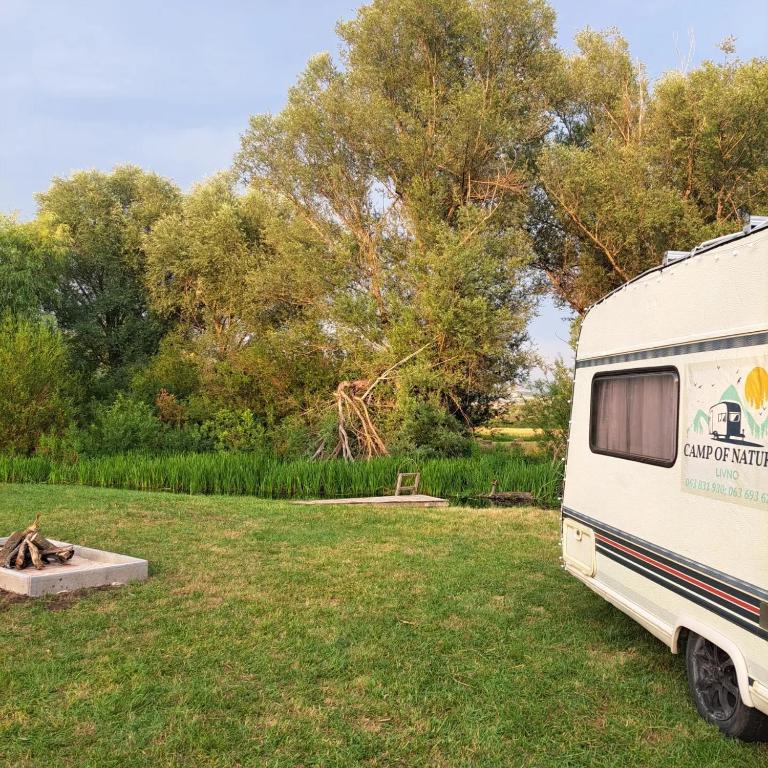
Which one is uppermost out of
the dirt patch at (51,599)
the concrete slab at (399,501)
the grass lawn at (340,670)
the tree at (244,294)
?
the tree at (244,294)

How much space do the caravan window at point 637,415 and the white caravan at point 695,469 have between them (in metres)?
0.01

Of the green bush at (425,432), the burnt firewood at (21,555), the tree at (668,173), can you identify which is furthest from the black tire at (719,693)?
the tree at (668,173)

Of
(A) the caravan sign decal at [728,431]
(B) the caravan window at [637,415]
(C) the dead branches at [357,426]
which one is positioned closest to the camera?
(A) the caravan sign decal at [728,431]

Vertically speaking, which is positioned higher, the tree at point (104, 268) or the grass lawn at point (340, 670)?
the tree at point (104, 268)

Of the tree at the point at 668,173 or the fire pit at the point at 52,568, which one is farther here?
the tree at the point at 668,173

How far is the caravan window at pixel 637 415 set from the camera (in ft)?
15.5

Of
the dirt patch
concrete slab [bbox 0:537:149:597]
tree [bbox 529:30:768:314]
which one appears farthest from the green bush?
the dirt patch

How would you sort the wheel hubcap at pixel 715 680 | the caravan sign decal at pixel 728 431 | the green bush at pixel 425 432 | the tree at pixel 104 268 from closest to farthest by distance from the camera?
1. the caravan sign decal at pixel 728 431
2. the wheel hubcap at pixel 715 680
3. the green bush at pixel 425 432
4. the tree at pixel 104 268

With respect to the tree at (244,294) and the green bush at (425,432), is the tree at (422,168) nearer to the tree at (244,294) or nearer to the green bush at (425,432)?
the tree at (244,294)

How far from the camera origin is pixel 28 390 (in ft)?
60.5

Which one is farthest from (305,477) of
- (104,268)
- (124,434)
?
(104,268)

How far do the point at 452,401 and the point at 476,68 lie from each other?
10.0m

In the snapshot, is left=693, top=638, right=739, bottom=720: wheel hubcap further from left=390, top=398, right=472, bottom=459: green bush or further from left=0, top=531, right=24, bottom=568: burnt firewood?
left=390, top=398, right=472, bottom=459: green bush

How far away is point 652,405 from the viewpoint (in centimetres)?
503
